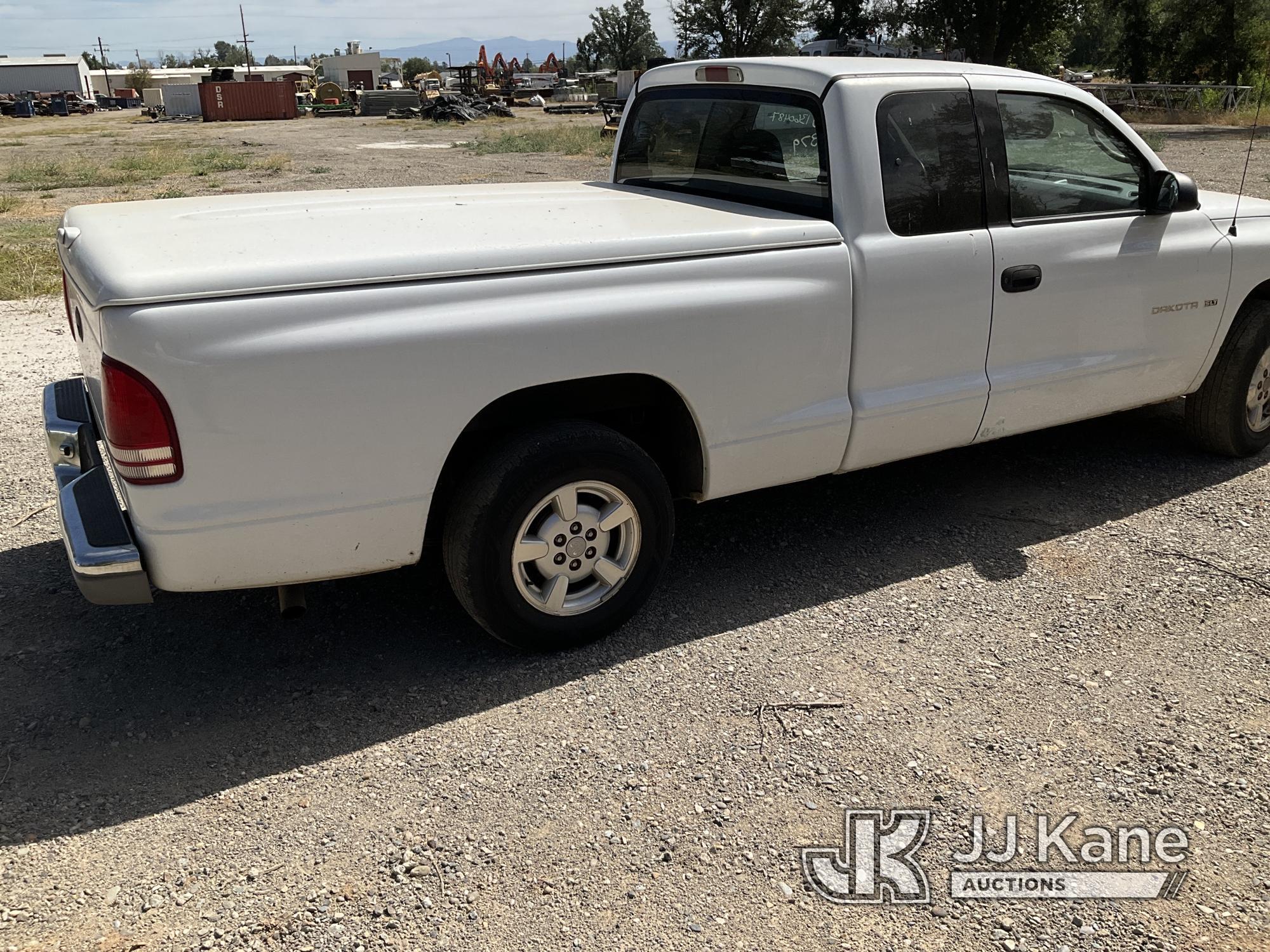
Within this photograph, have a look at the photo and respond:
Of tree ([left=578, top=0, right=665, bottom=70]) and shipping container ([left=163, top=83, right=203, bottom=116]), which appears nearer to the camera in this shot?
shipping container ([left=163, top=83, right=203, bottom=116])

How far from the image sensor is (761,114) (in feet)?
14.5

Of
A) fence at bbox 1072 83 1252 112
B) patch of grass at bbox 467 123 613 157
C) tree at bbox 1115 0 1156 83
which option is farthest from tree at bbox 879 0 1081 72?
patch of grass at bbox 467 123 613 157

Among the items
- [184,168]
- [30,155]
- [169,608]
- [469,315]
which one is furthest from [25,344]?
[30,155]

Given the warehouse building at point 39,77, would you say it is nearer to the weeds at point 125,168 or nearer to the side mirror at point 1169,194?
the weeds at point 125,168

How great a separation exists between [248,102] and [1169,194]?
6092cm

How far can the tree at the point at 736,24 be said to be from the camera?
48.8m

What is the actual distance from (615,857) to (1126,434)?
433 centimetres

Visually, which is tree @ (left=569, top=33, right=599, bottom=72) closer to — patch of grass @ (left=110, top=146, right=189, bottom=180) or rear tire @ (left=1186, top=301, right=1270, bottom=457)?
patch of grass @ (left=110, top=146, right=189, bottom=180)

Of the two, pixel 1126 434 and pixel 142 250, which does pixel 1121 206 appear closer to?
pixel 1126 434

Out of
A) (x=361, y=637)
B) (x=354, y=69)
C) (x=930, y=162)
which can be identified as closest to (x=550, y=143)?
(x=930, y=162)

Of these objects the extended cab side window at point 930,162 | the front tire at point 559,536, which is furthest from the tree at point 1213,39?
the front tire at point 559,536

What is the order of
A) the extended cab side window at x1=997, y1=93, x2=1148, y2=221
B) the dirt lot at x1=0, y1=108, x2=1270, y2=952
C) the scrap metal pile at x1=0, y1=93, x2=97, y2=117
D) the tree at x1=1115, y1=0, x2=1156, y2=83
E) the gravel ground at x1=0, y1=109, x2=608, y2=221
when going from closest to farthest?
the dirt lot at x1=0, y1=108, x2=1270, y2=952, the extended cab side window at x1=997, y1=93, x2=1148, y2=221, the gravel ground at x1=0, y1=109, x2=608, y2=221, the tree at x1=1115, y1=0, x2=1156, y2=83, the scrap metal pile at x1=0, y1=93, x2=97, y2=117

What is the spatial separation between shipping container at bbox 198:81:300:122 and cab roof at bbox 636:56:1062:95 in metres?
59.0

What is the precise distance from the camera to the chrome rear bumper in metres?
3.04
